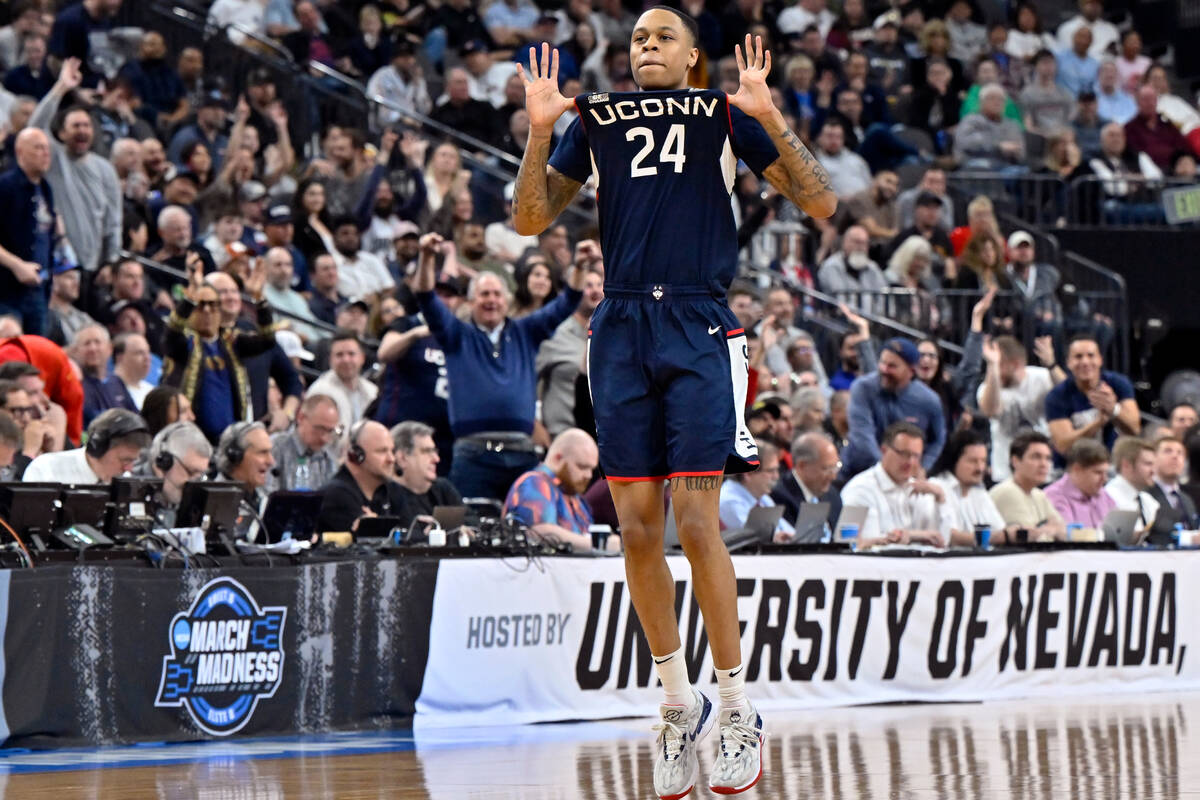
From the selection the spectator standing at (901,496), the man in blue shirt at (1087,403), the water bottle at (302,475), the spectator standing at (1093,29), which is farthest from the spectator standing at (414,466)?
the spectator standing at (1093,29)

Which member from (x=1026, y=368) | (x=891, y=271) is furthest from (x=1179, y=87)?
(x=1026, y=368)

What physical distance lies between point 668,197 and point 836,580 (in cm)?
448

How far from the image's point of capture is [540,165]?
5.89 metres

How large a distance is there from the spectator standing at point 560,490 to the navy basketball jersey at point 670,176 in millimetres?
4115

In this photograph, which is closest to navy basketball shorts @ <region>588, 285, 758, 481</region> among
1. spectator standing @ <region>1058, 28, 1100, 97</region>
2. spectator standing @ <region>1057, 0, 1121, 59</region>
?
spectator standing @ <region>1058, 28, 1100, 97</region>

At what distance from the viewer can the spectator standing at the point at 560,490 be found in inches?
395

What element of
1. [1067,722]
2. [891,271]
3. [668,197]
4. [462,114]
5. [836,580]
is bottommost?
[1067,722]

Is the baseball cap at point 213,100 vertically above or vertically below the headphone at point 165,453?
above

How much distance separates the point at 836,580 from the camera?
9.84 meters

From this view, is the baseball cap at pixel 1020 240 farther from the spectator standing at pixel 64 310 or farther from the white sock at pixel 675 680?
the white sock at pixel 675 680

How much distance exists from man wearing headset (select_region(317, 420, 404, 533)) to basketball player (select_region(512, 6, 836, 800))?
13.3 feet

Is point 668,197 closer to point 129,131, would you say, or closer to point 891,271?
point 129,131

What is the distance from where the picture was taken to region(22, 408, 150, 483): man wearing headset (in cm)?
898

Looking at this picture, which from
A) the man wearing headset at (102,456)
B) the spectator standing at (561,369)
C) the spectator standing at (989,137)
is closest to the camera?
the man wearing headset at (102,456)
